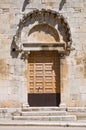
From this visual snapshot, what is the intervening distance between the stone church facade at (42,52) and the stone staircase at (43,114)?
0.33 meters

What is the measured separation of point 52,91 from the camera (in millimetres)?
19016

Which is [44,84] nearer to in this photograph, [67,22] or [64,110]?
[64,110]

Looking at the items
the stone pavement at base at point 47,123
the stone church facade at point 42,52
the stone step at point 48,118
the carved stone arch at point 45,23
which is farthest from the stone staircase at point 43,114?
the carved stone arch at point 45,23

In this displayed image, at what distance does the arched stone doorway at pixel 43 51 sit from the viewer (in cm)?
1888

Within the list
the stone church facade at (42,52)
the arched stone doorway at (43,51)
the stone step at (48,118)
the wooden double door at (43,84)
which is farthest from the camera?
the wooden double door at (43,84)

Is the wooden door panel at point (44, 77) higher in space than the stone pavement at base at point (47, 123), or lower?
higher

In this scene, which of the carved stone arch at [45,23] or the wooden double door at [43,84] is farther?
the wooden double door at [43,84]

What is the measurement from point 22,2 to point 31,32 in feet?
4.37

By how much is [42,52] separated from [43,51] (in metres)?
0.08

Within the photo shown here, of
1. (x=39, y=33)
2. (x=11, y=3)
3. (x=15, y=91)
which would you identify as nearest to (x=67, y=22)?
(x=39, y=33)

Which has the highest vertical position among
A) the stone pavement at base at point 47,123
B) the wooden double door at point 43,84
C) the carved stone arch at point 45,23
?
the carved stone arch at point 45,23

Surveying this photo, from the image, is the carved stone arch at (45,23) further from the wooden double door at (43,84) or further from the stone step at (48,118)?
the stone step at (48,118)

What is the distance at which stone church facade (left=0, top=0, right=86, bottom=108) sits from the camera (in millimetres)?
18766

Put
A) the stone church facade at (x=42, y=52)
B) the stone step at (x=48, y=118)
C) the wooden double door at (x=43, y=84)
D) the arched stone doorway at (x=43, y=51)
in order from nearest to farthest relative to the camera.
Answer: the stone step at (x=48, y=118) < the stone church facade at (x=42, y=52) < the arched stone doorway at (x=43, y=51) < the wooden double door at (x=43, y=84)
